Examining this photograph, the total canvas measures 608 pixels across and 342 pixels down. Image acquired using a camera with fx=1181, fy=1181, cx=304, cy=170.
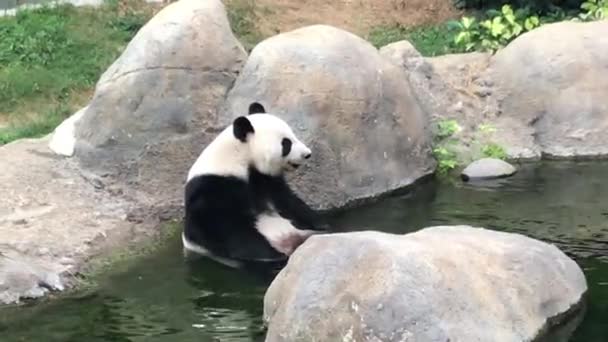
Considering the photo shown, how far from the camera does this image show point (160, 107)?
9039 mm

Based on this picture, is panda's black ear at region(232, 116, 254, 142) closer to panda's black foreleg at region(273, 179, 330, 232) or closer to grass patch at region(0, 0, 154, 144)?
panda's black foreleg at region(273, 179, 330, 232)

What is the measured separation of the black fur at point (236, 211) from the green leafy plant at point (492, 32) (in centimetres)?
517

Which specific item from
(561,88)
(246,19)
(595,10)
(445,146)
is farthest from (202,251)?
(246,19)

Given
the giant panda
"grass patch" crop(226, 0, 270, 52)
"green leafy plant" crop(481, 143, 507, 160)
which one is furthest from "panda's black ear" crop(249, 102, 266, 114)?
"grass patch" crop(226, 0, 270, 52)

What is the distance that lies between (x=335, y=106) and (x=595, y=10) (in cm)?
484

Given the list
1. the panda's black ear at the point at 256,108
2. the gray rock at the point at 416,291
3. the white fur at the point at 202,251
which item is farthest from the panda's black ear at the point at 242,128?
the gray rock at the point at 416,291

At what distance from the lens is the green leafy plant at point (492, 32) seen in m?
12.7

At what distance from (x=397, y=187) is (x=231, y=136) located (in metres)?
1.89

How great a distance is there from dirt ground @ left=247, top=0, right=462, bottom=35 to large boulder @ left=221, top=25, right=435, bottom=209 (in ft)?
17.6

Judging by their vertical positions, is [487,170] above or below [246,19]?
below

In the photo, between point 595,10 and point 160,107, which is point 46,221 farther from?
point 595,10

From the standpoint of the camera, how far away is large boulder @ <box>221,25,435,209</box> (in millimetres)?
9062

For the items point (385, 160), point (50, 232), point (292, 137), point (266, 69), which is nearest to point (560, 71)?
point (385, 160)

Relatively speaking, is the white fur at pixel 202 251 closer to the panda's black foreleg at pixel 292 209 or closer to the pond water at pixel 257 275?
the pond water at pixel 257 275
